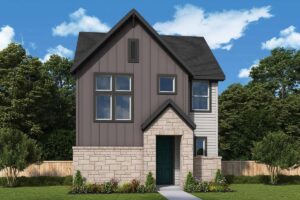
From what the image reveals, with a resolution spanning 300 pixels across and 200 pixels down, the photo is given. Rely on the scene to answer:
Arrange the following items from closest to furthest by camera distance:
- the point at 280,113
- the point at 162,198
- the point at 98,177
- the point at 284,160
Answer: the point at 162,198, the point at 98,177, the point at 284,160, the point at 280,113

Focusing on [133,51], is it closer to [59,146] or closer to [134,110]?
[134,110]

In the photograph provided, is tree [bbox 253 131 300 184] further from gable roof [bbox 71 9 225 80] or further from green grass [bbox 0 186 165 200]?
green grass [bbox 0 186 165 200]

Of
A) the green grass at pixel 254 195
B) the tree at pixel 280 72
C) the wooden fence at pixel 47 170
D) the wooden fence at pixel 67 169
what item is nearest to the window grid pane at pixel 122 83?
the green grass at pixel 254 195

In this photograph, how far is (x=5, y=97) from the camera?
4294 centimetres

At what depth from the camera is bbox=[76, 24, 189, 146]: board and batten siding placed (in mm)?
26266

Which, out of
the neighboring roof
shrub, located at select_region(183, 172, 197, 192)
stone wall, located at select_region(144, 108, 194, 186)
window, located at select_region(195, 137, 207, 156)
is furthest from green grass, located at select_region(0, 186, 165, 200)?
window, located at select_region(195, 137, 207, 156)

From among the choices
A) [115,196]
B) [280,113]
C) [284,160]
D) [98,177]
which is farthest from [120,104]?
[280,113]

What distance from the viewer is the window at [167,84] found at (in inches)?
1075

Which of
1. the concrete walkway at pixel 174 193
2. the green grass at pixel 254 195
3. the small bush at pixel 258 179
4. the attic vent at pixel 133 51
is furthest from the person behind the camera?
the small bush at pixel 258 179

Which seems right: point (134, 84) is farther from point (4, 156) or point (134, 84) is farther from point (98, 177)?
point (4, 156)

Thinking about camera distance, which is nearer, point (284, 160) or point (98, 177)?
point (98, 177)

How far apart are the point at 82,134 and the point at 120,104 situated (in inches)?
106

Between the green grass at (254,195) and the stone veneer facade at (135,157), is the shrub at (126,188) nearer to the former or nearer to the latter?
the stone veneer facade at (135,157)

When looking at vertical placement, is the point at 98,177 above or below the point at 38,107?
below
